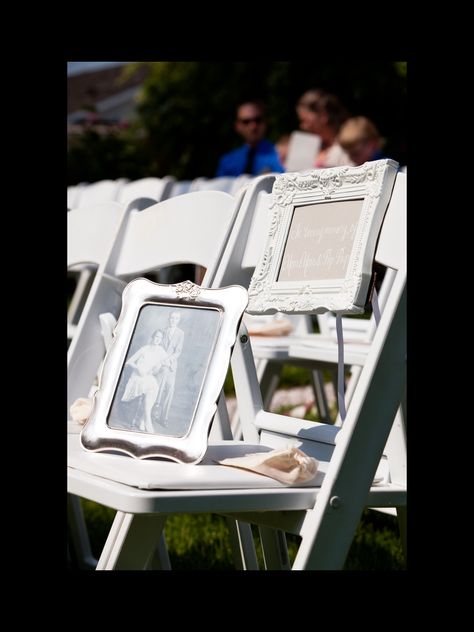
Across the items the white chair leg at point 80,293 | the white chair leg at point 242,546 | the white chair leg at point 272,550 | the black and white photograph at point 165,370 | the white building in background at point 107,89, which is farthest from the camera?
the white building in background at point 107,89

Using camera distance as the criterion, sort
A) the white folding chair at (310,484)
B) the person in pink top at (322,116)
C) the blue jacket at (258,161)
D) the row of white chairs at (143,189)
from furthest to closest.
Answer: the blue jacket at (258,161)
the person in pink top at (322,116)
the row of white chairs at (143,189)
the white folding chair at (310,484)

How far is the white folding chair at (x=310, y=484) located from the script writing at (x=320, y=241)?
80mm

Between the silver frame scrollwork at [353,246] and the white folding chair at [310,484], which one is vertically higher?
the silver frame scrollwork at [353,246]

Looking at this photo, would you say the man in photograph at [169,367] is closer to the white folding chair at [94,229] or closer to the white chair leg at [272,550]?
the white chair leg at [272,550]

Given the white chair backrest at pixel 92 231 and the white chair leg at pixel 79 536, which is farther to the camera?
the white chair leg at pixel 79 536

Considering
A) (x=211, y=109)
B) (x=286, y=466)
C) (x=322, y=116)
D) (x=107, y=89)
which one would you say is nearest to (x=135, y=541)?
(x=286, y=466)

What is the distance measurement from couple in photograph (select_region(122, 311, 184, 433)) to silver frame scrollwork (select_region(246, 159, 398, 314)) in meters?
0.21

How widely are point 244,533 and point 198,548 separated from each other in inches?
36.3

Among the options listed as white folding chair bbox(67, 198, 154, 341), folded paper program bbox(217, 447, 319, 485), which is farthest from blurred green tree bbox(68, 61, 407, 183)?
Answer: folded paper program bbox(217, 447, 319, 485)

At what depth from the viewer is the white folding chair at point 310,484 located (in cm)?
178

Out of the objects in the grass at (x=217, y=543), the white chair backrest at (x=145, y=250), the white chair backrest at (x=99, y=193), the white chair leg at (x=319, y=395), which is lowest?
the grass at (x=217, y=543)

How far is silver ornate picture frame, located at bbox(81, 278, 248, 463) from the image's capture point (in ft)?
6.51

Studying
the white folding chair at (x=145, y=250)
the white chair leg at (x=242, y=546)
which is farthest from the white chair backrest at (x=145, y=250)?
the white chair leg at (x=242, y=546)

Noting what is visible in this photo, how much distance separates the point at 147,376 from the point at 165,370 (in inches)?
1.6
